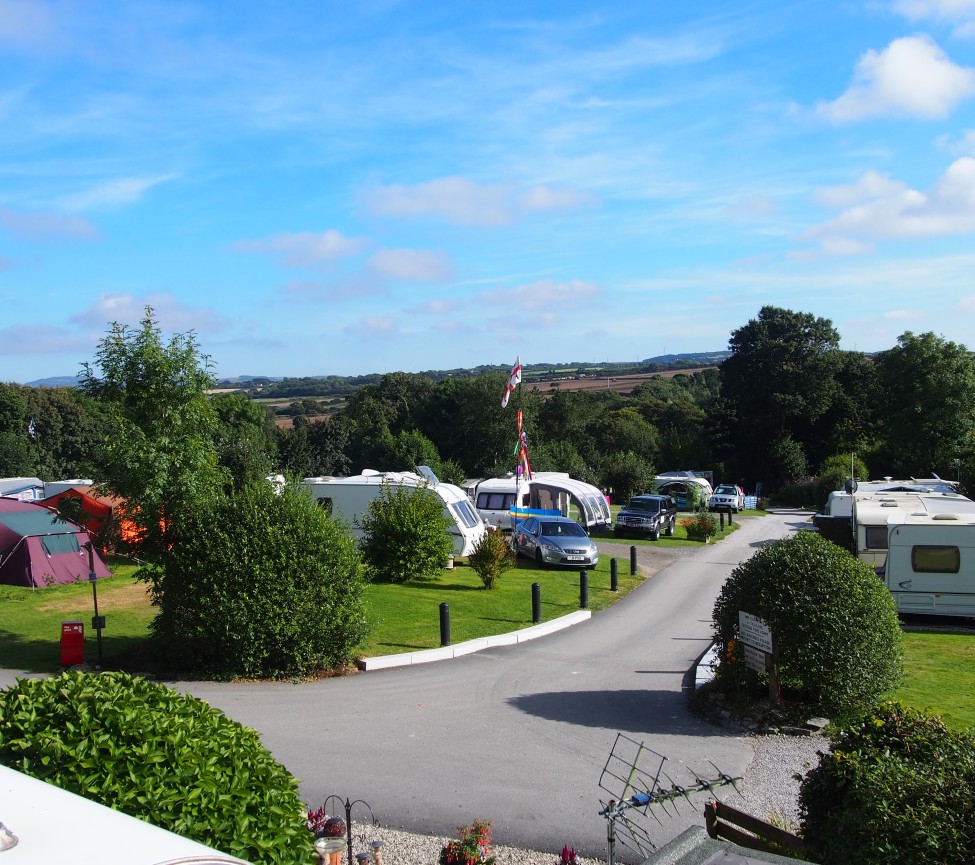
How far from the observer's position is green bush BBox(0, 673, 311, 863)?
3918 millimetres

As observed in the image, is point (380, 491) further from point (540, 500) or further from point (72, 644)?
point (72, 644)

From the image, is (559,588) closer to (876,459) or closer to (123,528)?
(123,528)

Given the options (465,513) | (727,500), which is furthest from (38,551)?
(727,500)

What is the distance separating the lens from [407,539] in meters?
20.5

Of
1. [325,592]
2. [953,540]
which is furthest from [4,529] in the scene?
[953,540]

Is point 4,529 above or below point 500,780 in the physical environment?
above

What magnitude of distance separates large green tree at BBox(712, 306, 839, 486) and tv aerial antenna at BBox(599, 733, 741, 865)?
5042 centimetres

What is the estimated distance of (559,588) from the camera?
795 inches

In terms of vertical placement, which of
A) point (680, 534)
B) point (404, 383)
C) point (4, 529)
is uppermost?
point (404, 383)

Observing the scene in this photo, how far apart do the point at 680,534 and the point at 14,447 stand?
4338 cm

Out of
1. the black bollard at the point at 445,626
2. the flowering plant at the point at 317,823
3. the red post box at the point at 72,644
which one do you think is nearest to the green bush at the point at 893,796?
the flowering plant at the point at 317,823

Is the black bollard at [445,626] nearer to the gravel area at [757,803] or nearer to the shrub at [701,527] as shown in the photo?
the gravel area at [757,803]

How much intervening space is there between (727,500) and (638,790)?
3487 centimetres

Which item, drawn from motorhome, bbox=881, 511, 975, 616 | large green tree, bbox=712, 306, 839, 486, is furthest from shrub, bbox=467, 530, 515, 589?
large green tree, bbox=712, 306, 839, 486
